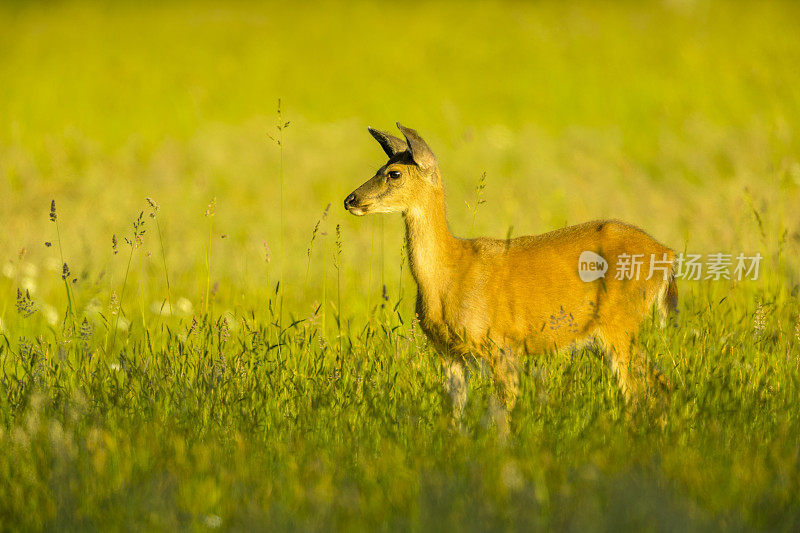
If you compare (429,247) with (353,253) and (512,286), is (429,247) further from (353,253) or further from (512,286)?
(353,253)

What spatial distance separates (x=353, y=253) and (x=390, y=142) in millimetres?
4083

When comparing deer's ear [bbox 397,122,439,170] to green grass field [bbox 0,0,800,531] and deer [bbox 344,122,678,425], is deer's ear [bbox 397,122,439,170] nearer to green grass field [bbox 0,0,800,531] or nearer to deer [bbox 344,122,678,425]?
deer [bbox 344,122,678,425]

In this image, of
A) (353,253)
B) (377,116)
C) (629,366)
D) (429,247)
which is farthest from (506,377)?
(377,116)

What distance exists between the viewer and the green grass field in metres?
3.90

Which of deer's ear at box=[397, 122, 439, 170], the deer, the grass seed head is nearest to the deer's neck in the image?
the deer

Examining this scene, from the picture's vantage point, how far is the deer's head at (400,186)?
5.37 meters

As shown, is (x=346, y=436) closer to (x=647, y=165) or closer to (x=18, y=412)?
(x=18, y=412)

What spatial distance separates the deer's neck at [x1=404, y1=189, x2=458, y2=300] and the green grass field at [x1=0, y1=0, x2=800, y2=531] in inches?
9.9

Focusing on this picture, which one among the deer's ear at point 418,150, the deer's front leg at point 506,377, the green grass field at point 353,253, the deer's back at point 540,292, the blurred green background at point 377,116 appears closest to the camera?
the green grass field at point 353,253

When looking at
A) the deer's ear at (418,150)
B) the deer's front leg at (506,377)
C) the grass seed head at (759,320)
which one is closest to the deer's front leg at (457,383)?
the deer's front leg at (506,377)

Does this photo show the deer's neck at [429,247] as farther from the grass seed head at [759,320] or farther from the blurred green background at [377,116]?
the grass seed head at [759,320]

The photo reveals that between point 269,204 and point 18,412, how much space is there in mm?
7241

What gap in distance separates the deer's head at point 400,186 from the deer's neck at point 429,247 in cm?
6

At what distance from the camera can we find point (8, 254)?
362 inches
